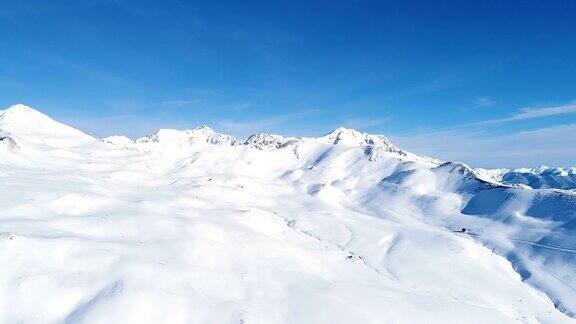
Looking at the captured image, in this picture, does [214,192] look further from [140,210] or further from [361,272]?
[361,272]

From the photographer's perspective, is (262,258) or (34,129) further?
(34,129)

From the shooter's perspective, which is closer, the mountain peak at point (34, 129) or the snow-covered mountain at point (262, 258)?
the snow-covered mountain at point (262, 258)

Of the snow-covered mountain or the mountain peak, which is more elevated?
the mountain peak

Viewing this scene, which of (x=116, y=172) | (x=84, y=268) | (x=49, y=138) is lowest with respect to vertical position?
(x=84, y=268)

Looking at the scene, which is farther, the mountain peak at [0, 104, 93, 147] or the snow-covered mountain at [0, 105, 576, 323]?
the mountain peak at [0, 104, 93, 147]

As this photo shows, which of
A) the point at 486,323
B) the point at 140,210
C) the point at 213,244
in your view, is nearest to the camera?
the point at 486,323

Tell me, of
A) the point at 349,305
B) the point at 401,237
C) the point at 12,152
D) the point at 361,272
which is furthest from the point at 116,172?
the point at 349,305

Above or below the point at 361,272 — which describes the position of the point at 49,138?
above

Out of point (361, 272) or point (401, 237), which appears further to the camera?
point (401, 237)

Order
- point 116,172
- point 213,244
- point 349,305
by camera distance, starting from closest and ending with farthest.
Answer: point 349,305
point 213,244
point 116,172

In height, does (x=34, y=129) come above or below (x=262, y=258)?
above

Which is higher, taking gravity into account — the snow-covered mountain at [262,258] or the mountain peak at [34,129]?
the mountain peak at [34,129]
